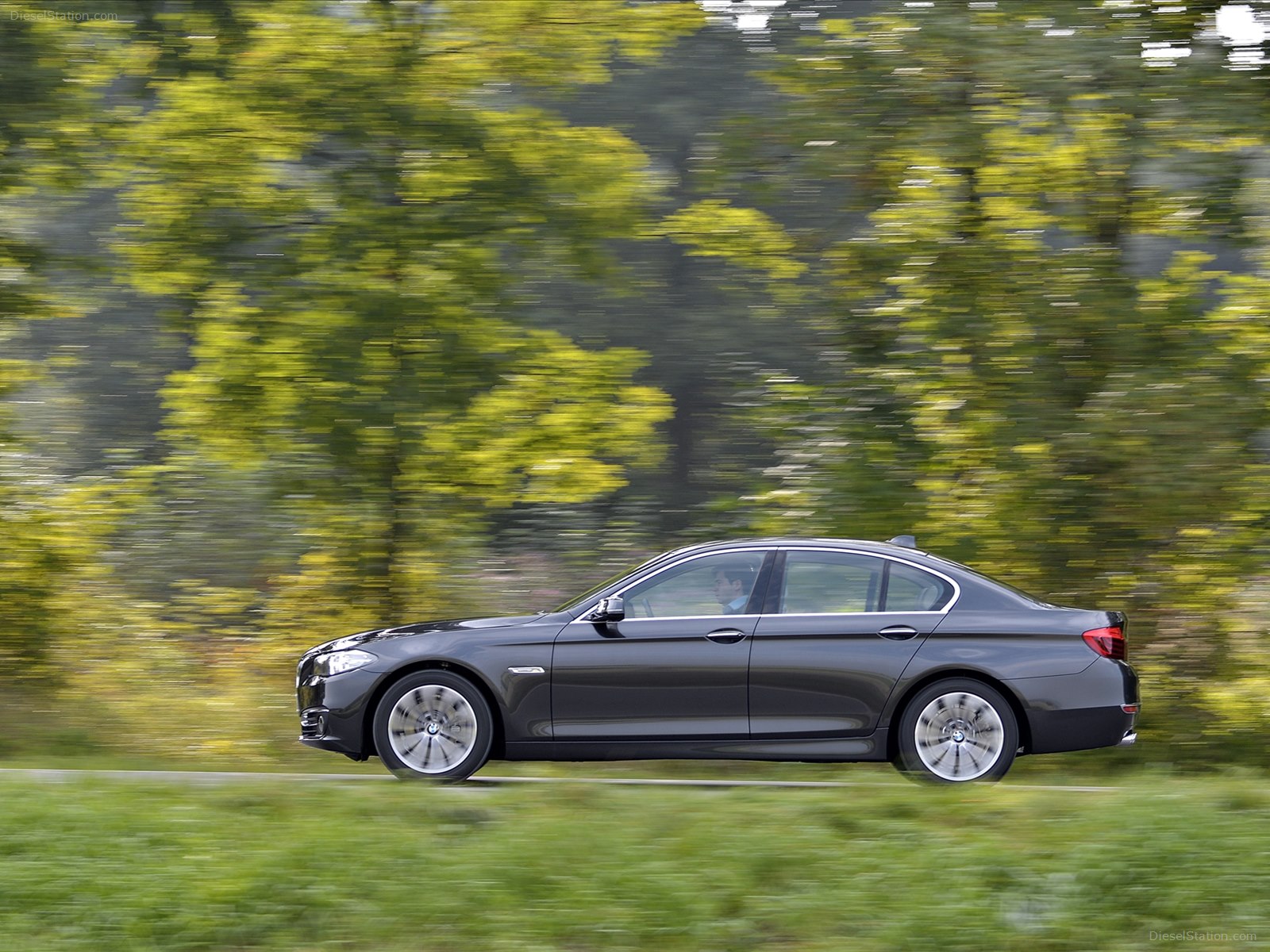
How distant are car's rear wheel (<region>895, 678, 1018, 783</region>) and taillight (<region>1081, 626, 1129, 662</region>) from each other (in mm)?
647

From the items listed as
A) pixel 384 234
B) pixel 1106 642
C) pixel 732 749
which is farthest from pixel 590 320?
pixel 1106 642

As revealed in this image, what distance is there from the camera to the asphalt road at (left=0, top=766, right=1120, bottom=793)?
797 cm

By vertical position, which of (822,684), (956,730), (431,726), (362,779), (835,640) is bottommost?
A: (362,779)

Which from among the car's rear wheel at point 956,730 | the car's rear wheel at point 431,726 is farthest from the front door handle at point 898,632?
the car's rear wheel at point 431,726

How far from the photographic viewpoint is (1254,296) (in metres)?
11.3

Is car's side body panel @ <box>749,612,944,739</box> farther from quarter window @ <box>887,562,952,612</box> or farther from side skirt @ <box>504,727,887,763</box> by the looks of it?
quarter window @ <box>887,562,952,612</box>

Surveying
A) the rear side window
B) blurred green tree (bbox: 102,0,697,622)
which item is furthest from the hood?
blurred green tree (bbox: 102,0,697,622)

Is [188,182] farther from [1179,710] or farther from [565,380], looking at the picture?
[1179,710]

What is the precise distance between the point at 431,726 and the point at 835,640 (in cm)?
257

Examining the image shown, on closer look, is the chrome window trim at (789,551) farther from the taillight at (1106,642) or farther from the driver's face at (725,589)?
the taillight at (1106,642)

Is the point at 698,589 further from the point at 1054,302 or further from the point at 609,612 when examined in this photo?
the point at 1054,302

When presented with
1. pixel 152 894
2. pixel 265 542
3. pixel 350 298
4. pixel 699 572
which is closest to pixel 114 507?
pixel 265 542

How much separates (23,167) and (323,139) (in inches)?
108

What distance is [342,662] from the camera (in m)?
9.00
